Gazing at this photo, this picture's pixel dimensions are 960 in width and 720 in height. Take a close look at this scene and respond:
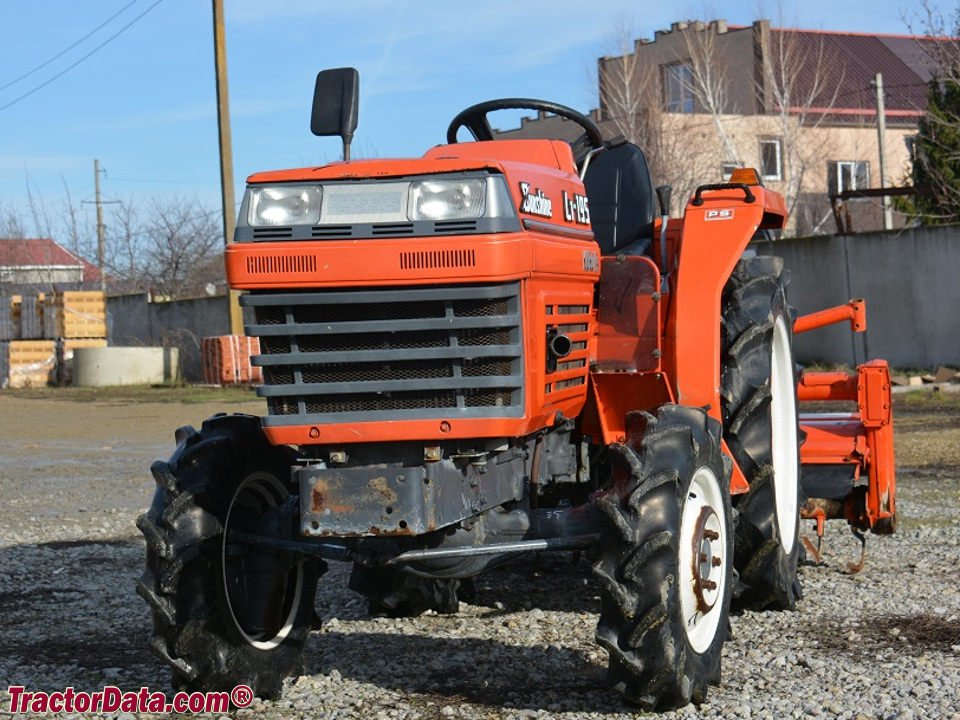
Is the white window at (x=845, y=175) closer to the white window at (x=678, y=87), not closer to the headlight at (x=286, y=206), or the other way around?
the white window at (x=678, y=87)

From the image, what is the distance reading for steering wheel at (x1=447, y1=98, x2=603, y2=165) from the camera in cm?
568

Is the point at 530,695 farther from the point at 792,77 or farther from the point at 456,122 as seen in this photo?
the point at 792,77

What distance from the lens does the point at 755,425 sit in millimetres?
5531

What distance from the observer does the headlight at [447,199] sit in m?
4.34

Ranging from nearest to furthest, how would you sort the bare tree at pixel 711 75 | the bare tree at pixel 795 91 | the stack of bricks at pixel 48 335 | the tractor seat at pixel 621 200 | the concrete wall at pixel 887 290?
the tractor seat at pixel 621 200
the concrete wall at pixel 887 290
the stack of bricks at pixel 48 335
the bare tree at pixel 711 75
the bare tree at pixel 795 91

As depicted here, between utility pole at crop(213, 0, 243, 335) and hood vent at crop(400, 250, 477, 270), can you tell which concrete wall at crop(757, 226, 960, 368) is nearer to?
utility pole at crop(213, 0, 243, 335)

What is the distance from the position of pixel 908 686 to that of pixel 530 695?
1.30 meters

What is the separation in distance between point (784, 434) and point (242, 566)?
279 centimetres

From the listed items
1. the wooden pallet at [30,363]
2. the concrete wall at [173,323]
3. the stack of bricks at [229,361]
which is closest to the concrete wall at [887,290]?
the stack of bricks at [229,361]

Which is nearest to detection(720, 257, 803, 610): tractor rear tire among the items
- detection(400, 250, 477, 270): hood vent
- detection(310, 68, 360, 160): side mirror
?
detection(400, 250, 477, 270): hood vent

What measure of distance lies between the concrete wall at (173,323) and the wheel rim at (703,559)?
23.6m

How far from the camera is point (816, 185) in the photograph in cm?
A: 3631

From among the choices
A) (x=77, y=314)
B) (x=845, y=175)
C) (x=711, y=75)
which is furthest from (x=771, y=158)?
(x=77, y=314)

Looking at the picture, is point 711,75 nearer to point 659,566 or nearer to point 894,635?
point 894,635
